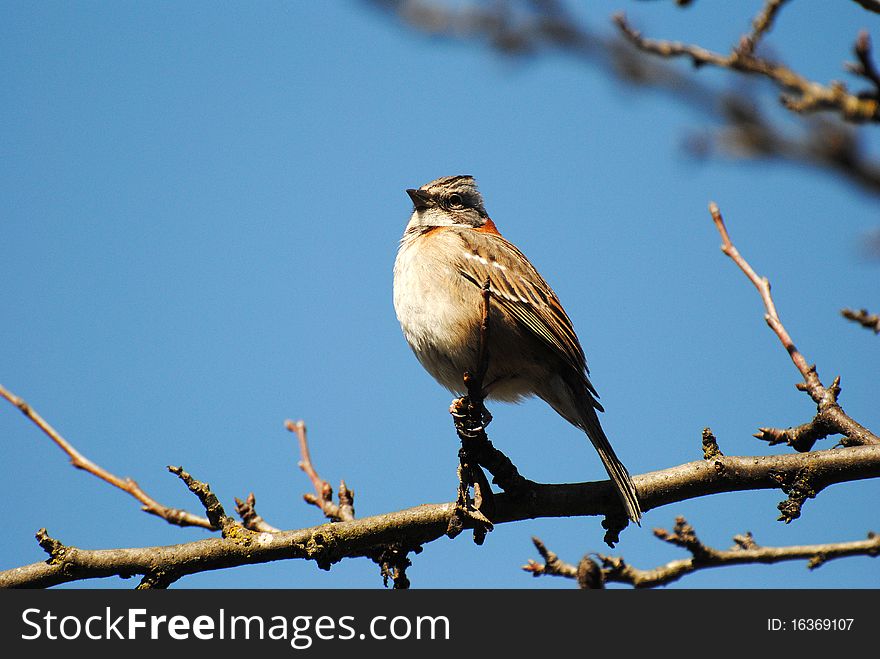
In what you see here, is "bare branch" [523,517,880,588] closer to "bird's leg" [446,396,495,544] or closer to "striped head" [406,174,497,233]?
"bird's leg" [446,396,495,544]

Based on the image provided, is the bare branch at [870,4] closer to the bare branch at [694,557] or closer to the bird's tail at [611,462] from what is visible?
the bare branch at [694,557]

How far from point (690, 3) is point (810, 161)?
758mm

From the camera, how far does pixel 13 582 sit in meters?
4.73

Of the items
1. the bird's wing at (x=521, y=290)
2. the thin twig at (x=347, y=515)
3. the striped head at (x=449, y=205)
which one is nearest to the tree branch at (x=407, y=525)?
the thin twig at (x=347, y=515)

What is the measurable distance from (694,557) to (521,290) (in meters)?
3.26

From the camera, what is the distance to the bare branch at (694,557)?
377 centimetres

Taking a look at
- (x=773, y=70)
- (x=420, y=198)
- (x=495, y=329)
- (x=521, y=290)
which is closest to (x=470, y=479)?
(x=495, y=329)

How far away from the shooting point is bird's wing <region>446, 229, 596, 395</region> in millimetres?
6672

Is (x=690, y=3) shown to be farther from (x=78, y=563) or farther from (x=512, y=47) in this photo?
(x=78, y=563)

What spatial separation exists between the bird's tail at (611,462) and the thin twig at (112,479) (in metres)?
2.40

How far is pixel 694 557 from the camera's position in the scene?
4117mm
